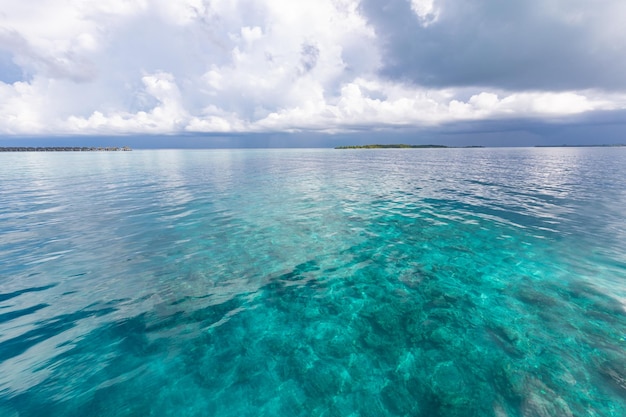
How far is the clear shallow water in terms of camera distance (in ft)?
25.3

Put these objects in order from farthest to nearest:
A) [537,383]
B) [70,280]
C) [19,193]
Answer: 1. [19,193]
2. [70,280]
3. [537,383]

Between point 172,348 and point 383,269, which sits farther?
Result: point 383,269

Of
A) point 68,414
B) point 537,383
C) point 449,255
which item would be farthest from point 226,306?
point 449,255

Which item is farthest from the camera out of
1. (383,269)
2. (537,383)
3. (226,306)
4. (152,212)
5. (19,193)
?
(19,193)

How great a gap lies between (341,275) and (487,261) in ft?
31.3

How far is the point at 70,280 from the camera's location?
551 inches

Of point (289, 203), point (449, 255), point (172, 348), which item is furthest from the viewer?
point (289, 203)

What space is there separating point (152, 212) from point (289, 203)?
15.2 m

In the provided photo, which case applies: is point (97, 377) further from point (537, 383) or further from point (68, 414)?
point (537, 383)

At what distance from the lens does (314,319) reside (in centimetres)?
1112

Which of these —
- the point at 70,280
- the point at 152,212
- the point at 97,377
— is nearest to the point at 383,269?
→ the point at 97,377

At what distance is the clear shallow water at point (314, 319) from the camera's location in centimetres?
771

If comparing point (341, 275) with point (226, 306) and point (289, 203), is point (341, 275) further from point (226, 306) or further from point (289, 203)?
point (289, 203)

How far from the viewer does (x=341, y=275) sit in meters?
14.6
